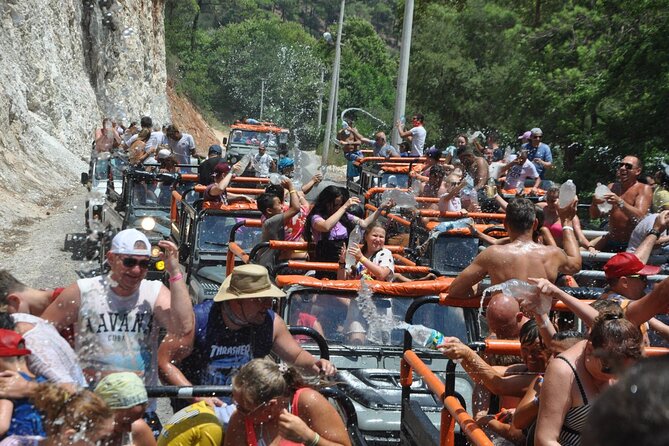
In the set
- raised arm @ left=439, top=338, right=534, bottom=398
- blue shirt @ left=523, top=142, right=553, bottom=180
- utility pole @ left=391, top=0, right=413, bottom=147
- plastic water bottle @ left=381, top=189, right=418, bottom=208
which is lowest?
raised arm @ left=439, top=338, right=534, bottom=398

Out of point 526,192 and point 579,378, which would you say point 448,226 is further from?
point 579,378

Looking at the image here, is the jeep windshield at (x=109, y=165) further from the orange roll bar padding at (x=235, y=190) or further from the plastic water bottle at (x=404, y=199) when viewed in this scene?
the plastic water bottle at (x=404, y=199)

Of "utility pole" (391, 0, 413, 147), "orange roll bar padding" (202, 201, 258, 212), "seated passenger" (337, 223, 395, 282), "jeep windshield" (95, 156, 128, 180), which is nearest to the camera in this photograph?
"seated passenger" (337, 223, 395, 282)

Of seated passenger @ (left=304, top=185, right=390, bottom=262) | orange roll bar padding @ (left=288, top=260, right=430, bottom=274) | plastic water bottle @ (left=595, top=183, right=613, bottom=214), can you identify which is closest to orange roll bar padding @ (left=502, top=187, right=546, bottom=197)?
plastic water bottle @ (left=595, top=183, right=613, bottom=214)

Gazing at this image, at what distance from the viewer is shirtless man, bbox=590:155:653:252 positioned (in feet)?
31.8

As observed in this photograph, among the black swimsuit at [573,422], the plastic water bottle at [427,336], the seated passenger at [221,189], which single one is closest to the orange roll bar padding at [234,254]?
the seated passenger at [221,189]

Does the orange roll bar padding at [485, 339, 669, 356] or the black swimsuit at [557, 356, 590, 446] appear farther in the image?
the orange roll bar padding at [485, 339, 669, 356]

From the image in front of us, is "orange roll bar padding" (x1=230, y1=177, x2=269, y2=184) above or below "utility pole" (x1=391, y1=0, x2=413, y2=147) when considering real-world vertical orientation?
below

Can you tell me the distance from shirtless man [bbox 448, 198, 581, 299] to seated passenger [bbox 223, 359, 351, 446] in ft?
6.44

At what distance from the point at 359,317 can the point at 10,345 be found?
132 inches

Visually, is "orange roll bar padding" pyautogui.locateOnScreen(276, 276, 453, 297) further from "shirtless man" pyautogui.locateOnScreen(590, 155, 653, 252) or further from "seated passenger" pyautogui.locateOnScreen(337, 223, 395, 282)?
"shirtless man" pyautogui.locateOnScreen(590, 155, 653, 252)

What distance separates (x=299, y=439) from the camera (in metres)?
4.30

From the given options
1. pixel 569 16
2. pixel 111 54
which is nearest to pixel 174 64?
pixel 111 54

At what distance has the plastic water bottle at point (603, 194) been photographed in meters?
9.30
